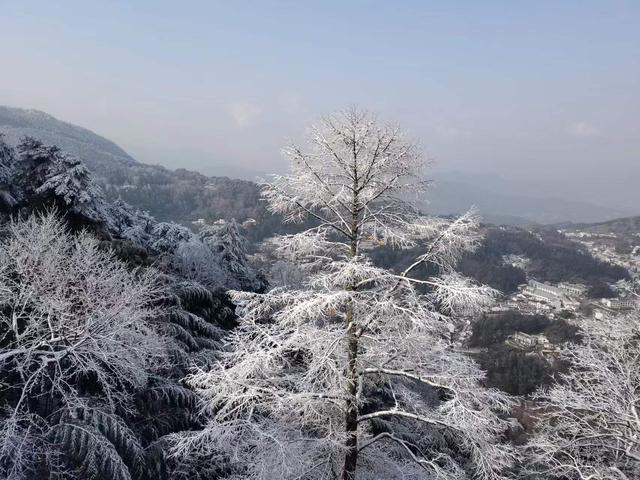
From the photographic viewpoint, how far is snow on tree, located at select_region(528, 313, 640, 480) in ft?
27.8

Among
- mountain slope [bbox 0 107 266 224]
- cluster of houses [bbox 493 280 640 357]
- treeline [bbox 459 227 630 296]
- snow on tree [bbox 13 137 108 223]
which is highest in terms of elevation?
snow on tree [bbox 13 137 108 223]

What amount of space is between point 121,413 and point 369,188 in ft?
26.1

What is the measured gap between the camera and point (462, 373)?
214 inches

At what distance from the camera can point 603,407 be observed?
860 centimetres

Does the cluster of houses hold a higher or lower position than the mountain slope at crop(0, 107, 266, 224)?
lower

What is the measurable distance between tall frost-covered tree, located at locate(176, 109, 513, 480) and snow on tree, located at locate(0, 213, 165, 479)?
11.4 feet

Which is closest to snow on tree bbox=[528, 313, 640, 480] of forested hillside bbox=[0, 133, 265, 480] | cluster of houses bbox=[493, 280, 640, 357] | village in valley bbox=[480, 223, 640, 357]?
forested hillside bbox=[0, 133, 265, 480]

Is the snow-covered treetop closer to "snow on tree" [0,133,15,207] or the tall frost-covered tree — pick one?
the tall frost-covered tree

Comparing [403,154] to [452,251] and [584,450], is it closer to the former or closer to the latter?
[452,251]

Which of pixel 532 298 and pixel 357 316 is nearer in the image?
pixel 357 316

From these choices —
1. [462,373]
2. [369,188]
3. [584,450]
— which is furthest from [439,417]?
[584,450]

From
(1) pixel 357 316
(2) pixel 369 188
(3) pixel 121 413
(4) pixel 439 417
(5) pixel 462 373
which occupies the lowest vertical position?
(3) pixel 121 413

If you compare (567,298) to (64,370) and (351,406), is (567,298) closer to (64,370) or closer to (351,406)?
(351,406)

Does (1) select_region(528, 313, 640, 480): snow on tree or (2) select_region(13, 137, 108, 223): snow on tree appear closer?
(1) select_region(528, 313, 640, 480): snow on tree
